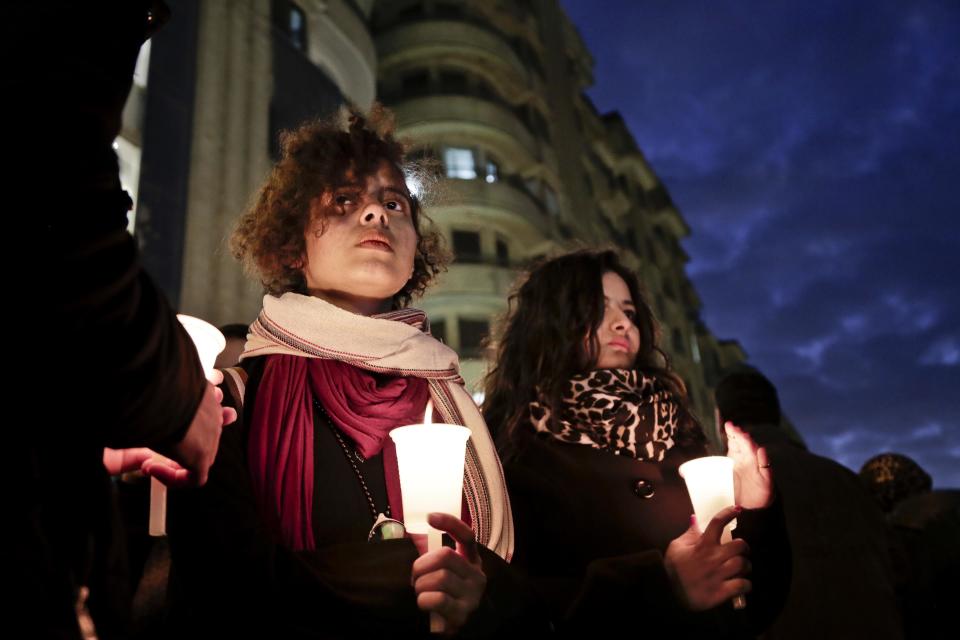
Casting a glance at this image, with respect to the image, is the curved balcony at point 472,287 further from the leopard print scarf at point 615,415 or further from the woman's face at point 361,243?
the woman's face at point 361,243

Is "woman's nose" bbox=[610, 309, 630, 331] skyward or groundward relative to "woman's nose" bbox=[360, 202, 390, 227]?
groundward

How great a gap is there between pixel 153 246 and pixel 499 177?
46.5ft

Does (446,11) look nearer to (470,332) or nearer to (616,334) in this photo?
(470,332)

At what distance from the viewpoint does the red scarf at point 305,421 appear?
2092mm

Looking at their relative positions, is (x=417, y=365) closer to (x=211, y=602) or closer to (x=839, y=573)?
(x=211, y=602)

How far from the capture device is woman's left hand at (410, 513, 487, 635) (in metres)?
1.64

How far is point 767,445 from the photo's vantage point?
4.25 m

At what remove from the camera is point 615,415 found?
313cm

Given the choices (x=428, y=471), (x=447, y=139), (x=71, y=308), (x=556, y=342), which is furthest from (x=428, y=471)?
(x=447, y=139)

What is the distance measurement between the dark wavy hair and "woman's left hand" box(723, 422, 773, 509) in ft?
2.31

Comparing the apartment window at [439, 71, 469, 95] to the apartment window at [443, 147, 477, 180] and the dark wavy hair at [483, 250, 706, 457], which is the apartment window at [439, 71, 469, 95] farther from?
the dark wavy hair at [483, 250, 706, 457]

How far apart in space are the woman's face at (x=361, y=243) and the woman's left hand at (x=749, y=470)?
126 cm

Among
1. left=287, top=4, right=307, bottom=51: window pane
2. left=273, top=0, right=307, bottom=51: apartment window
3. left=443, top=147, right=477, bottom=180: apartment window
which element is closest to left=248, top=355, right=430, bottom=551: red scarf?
left=273, top=0, right=307, bottom=51: apartment window

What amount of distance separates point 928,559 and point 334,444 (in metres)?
3.69
